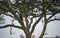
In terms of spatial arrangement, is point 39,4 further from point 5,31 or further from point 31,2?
point 5,31

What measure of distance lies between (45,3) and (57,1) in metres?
0.19

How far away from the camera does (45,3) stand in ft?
9.01

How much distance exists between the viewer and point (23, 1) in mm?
2643

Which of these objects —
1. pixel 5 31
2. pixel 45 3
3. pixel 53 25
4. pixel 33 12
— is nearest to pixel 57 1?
pixel 45 3

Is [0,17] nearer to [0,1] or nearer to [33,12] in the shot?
[33,12]

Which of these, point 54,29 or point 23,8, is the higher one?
point 23,8

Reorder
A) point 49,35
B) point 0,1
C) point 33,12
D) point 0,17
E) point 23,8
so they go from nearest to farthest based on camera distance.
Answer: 1. point 0,1
2. point 23,8
3. point 33,12
4. point 0,17
5. point 49,35

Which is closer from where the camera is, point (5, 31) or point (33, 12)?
point (33, 12)

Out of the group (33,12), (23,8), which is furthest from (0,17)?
(23,8)

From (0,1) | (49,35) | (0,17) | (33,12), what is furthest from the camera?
(49,35)

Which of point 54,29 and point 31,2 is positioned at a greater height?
point 31,2

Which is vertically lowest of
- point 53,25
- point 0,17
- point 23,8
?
point 53,25

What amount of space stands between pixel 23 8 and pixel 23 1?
13 centimetres

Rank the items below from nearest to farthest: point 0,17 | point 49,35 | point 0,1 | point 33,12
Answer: point 0,1 < point 33,12 < point 0,17 < point 49,35
